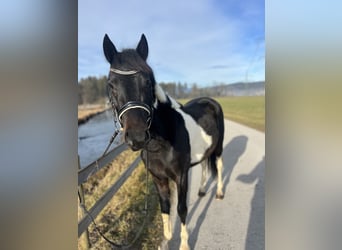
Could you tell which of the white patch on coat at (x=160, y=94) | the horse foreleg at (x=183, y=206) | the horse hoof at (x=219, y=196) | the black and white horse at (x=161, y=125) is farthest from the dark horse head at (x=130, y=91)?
the horse hoof at (x=219, y=196)

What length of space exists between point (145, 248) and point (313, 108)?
2034mm

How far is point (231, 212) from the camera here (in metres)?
3.01

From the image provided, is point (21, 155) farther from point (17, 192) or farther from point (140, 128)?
point (140, 128)

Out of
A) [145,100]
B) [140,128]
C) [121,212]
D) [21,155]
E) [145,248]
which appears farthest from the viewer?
[121,212]

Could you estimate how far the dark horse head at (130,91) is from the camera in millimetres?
1479

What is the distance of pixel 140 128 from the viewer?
1489mm

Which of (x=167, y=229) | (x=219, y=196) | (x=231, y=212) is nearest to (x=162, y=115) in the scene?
(x=167, y=229)

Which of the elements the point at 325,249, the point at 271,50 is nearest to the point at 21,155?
the point at 271,50

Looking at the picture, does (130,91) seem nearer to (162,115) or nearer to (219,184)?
(162,115)

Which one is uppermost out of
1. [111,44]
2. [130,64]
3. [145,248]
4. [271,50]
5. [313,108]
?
[111,44]

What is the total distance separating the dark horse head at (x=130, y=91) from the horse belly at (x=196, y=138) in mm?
918

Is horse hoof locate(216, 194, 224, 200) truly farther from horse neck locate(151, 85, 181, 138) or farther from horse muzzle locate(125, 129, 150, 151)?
horse muzzle locate(125, 129, 150, 151)

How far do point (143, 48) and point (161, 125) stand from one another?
0.61 m

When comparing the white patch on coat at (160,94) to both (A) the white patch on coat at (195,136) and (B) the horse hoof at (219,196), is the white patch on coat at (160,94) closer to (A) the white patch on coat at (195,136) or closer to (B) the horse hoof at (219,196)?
(A) the white patch on coat at (195,136)
